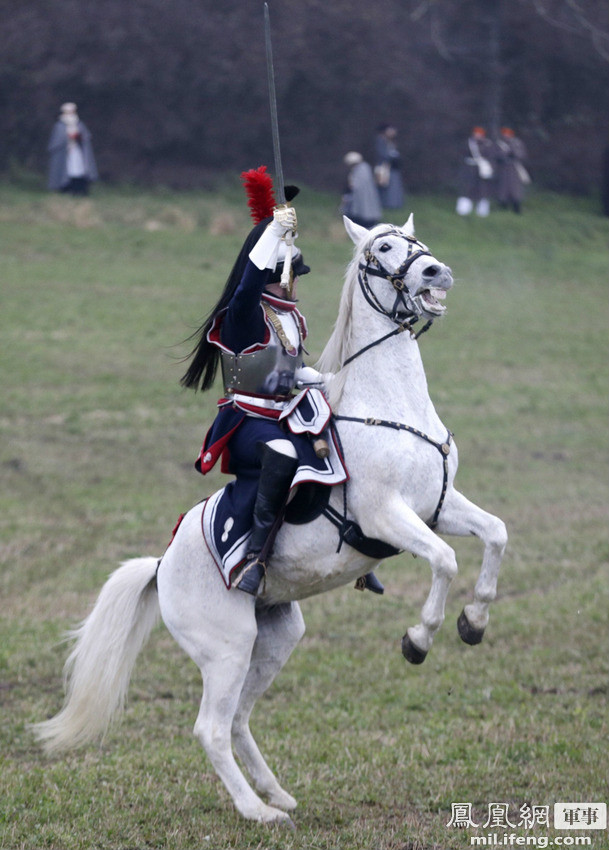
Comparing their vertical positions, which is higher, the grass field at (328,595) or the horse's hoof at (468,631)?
the horse's hoof at (468,631)

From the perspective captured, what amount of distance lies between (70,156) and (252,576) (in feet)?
69.5

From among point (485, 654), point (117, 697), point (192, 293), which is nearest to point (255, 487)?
point (117, 697)

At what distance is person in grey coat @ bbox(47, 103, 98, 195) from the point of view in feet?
82.1

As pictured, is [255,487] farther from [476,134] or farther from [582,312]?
[476,134]

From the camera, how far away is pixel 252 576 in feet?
18.0

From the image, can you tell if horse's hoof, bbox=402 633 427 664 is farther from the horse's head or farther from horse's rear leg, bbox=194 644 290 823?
the horse's head

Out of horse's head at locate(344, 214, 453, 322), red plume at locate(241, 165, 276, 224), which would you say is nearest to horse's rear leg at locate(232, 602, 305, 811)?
horse's head at locate(344, 214, 453, 322)

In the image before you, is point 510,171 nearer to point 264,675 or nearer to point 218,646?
point 264,675

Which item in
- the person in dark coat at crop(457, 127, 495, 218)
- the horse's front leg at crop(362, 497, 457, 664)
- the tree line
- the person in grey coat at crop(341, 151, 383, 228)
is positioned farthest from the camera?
the person in dark coat at crop(457, 127, 495, 218)

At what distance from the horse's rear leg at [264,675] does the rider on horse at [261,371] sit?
2.19 ft

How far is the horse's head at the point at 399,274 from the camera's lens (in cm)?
538

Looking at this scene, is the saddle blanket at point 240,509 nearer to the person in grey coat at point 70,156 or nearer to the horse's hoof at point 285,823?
the horse's hoof at point 285,823

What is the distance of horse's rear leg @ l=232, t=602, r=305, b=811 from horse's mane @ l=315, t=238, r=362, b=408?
120cm

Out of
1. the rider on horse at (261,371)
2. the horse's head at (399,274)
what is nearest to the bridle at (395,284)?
the horse's head at (399,274)
